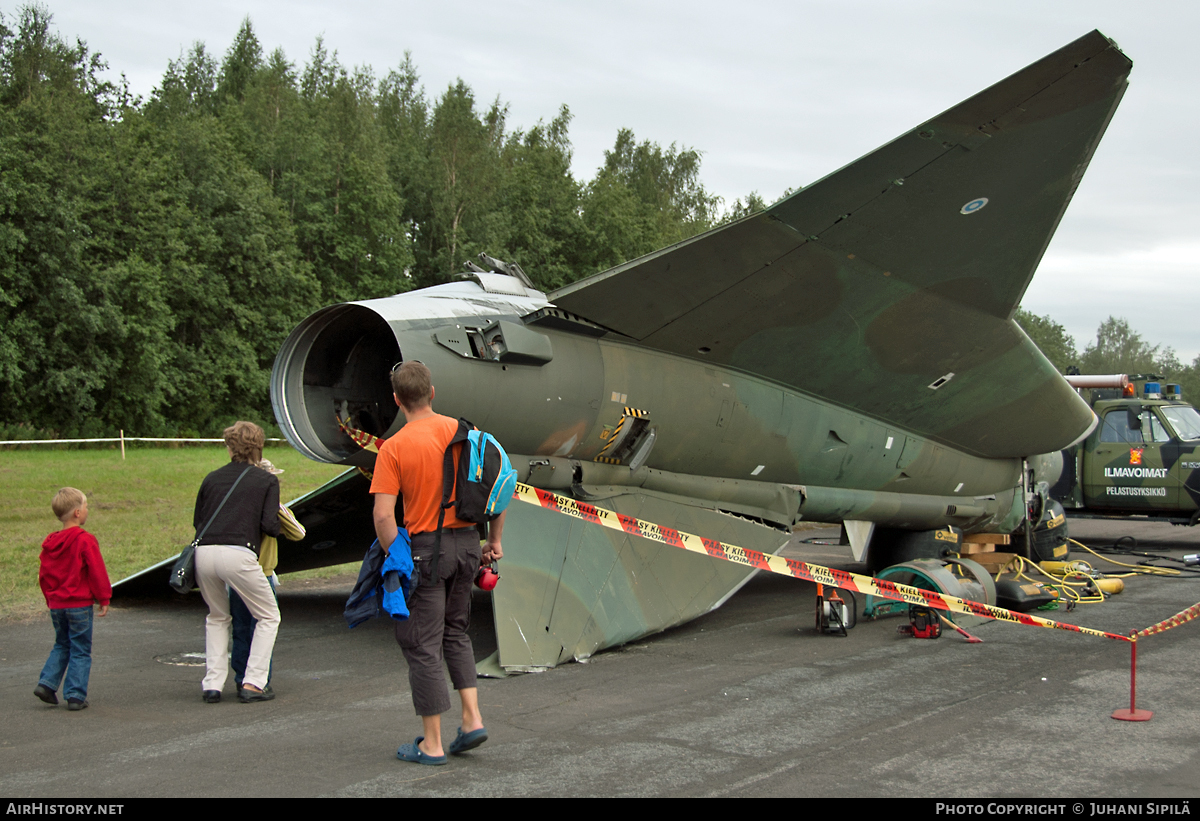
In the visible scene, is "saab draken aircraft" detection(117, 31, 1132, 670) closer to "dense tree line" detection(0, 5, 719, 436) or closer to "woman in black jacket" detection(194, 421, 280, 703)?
"woman in black jacket" detection(194, 421, 280, 703)

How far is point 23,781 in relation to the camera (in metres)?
3.94

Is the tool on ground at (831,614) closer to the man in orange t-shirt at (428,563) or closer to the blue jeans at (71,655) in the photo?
the man in orange t-shirt at (428,563)

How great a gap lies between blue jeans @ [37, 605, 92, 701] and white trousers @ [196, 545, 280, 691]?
24.8 inches

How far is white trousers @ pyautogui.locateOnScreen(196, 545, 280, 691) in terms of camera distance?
530cm

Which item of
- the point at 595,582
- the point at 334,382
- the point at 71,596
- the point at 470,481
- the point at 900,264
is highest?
the point at 900,264

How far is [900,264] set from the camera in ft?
23.7

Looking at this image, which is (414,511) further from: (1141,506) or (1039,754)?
(1141,506)

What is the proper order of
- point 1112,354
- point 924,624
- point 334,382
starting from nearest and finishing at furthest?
1. point 334,382
2. point 924,624
3. point 1112,354

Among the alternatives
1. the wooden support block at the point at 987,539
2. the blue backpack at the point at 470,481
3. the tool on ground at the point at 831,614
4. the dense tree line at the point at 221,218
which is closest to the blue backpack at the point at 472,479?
the blue backpack at the point at 470,481

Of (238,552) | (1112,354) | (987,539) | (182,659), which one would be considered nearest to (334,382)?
(238,552)

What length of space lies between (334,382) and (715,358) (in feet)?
10.1

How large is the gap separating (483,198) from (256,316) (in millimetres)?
12699

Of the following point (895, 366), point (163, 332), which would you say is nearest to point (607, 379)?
point (895, 366)

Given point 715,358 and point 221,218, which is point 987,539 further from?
point 221,218
